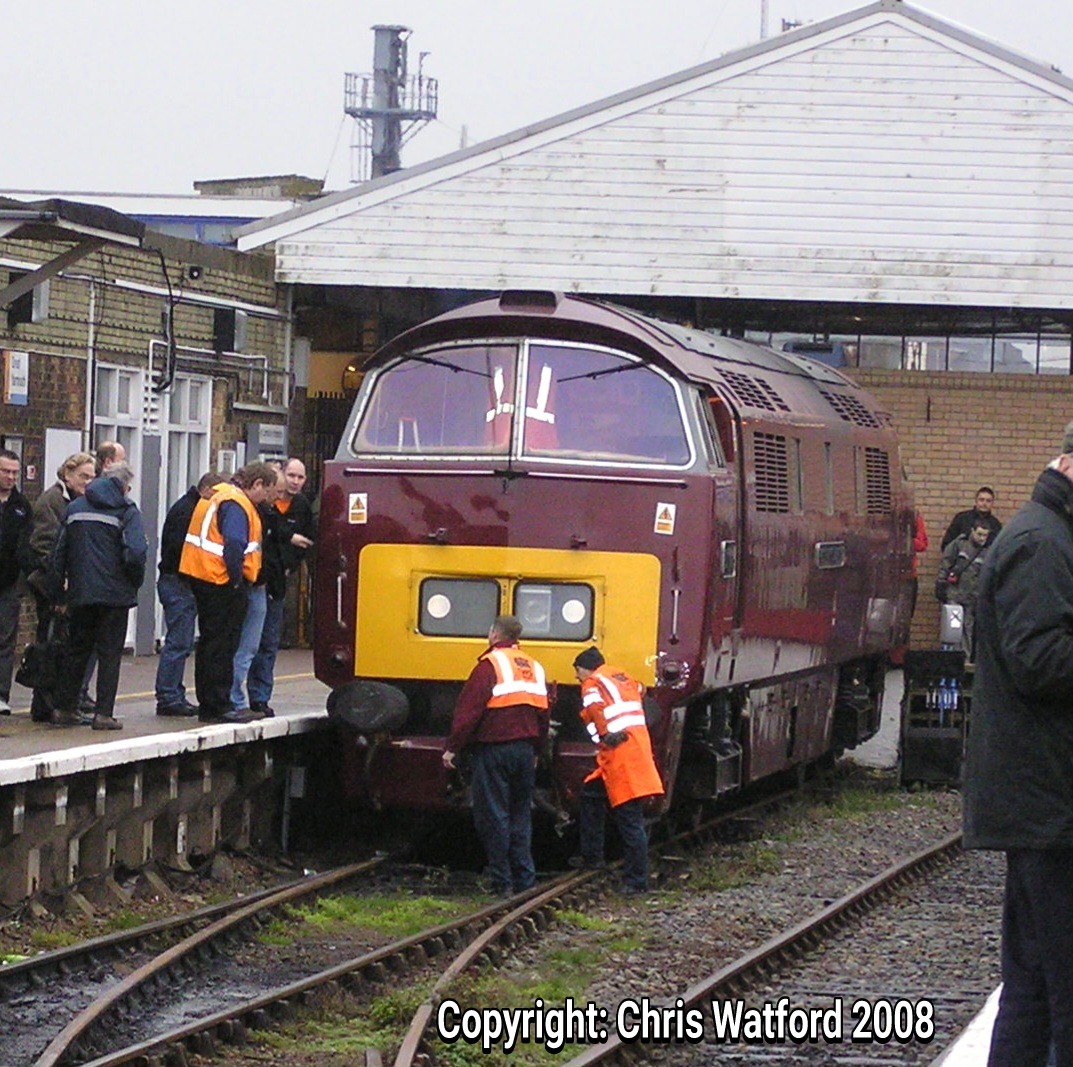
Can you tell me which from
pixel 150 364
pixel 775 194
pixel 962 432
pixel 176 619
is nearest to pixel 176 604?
pixel 176 619

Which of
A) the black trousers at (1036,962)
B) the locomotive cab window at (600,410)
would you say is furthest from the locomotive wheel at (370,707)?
the black trousers at (1036,962)

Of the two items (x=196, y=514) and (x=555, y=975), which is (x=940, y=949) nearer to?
(x=555, y=975)

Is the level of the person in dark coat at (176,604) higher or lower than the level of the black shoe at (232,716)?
higher

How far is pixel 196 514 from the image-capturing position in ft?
44.9

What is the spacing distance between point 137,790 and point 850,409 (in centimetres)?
776

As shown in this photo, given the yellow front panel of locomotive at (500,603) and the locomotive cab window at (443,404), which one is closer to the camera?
the yellow front panel of locomotive at (500,603)

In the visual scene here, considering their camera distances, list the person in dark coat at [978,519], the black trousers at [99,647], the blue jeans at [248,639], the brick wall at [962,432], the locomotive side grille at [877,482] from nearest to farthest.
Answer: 1. the black trousers at [99,647]
2. the blue jeans at [248,639]
3. the locomotive side grille at [877,482]
4. the person in dark coat at [978,519]
5. the brick wall at [962,432]

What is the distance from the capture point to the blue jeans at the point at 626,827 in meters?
12.7

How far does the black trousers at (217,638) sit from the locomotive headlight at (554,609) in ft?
5.99

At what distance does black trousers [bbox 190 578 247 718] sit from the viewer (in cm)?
1367

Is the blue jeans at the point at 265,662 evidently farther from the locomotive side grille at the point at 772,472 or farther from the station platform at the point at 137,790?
the locomotive side grille at the point at 772,472

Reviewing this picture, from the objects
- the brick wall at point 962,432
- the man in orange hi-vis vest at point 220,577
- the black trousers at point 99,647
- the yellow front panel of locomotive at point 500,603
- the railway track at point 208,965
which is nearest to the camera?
the railway track at point 208,965

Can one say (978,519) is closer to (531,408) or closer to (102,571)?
(531,408)

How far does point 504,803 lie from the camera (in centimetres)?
1248
